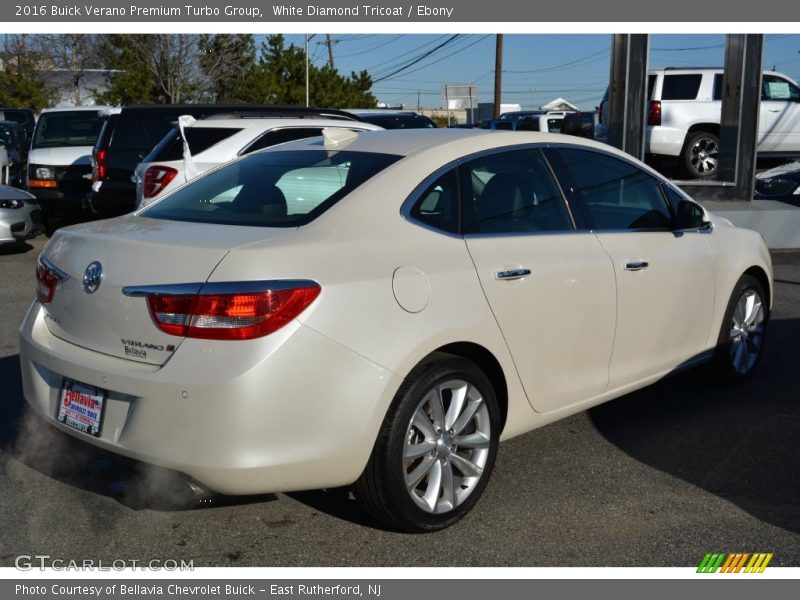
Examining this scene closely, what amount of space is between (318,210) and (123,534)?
1.55 metres

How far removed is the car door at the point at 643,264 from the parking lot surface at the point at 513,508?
0.50m

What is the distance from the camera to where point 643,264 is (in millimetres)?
4750

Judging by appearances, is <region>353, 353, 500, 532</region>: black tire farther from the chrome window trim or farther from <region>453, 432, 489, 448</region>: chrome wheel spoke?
the chrome window trim

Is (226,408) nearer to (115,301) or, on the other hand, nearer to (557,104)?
(115,301)

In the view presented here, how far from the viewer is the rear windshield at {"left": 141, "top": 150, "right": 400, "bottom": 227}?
12.6 feet

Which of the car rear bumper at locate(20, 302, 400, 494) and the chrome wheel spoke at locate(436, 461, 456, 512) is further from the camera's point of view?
the chrome wheel spoke at locate(436, 461, 456, 512)

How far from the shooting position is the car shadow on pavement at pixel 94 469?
11.6ft

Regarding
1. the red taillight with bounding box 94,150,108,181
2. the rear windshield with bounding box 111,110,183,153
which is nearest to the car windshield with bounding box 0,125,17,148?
the rear windshield with bounding box 111,110,183,153

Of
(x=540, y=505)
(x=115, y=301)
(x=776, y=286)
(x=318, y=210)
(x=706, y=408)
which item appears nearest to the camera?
(x=115, y=301)

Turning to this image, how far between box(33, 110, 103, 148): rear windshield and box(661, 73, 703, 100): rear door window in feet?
33.3

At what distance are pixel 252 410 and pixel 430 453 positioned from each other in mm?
887

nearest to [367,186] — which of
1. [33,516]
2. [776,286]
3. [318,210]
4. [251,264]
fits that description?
[318,210]

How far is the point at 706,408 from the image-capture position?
221 inches

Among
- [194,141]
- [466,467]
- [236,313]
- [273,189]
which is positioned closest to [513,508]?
[466,467]
